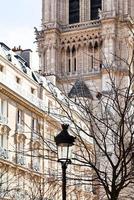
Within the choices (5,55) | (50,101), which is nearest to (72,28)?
(50,101)

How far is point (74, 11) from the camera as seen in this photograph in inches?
3875

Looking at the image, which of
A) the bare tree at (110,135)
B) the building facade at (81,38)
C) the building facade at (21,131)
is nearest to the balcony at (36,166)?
the building facade at (21,131)

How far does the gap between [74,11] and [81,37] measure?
21.9ft

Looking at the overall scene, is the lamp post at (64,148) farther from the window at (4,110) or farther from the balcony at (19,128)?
the balcony at (19,128)

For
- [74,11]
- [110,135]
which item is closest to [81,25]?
[74,11]

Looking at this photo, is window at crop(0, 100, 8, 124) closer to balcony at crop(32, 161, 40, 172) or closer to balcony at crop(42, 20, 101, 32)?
balcony at crop(32, 161, 40, 172)

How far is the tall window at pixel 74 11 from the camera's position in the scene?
9711cm

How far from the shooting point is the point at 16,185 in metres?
48.7

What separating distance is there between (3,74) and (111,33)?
41137 millimetres

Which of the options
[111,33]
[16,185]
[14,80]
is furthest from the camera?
[111,33]

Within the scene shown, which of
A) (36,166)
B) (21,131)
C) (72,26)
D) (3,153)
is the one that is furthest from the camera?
(72,26)

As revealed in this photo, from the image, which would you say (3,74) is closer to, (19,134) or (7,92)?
(7,92)

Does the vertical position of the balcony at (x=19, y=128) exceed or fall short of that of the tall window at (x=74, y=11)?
it falls short

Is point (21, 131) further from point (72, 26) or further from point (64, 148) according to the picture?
point (72, 26)
